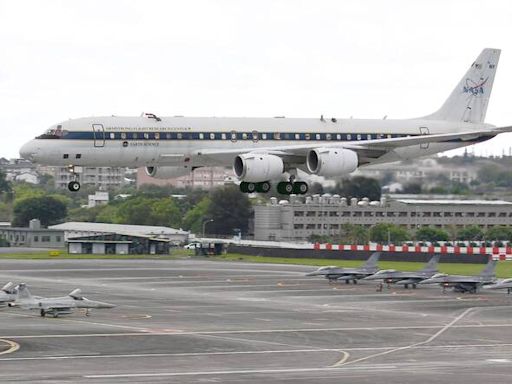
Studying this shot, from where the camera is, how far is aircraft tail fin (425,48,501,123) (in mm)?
84062

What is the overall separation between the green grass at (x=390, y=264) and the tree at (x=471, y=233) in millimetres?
20267

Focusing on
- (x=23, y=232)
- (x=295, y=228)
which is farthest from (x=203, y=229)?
(x=23, y=232)

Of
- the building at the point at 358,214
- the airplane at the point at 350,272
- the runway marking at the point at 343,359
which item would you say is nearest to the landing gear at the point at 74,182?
the airplane at the point at 350,272

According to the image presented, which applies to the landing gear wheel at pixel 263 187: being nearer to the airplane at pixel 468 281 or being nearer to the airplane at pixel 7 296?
the airplane at pixel 468 281

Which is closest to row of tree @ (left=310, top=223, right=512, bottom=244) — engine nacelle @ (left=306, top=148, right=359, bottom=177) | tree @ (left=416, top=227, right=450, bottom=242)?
tree @ (left=416, top=227, right=450, bottom=242)

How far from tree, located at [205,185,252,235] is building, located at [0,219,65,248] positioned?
2310 centimetres

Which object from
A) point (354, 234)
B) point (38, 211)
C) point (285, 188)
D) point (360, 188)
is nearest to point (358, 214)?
point (354, 234)

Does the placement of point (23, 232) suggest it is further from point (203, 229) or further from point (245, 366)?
point (245, 366)

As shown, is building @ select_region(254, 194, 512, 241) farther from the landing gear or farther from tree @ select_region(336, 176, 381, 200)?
the landing gear

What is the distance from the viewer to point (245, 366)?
43281mm

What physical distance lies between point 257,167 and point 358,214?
54.9 m

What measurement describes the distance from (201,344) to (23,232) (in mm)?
113166

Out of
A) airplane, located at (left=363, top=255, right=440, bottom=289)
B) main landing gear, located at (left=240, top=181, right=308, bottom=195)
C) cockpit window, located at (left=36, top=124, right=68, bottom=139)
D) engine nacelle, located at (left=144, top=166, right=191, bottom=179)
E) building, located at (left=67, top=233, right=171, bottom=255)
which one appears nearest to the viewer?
cockpit window, located at (left=36, top=124, right=68, bottom=139)

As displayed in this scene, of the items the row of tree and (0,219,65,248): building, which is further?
(0,219,65,248): building
